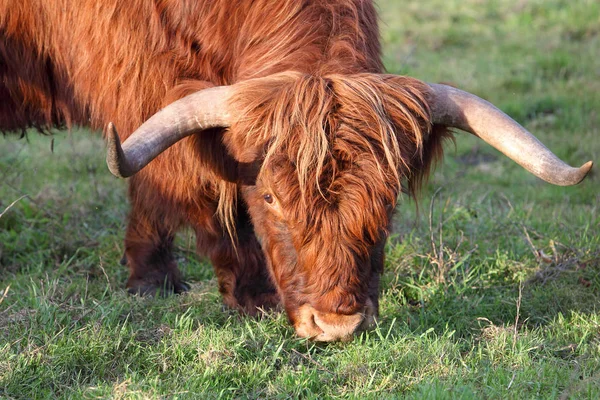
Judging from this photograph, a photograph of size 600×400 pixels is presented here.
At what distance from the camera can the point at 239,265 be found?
4.39 meters

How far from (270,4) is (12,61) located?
54.5 inches

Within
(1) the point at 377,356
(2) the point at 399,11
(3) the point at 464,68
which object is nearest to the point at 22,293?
(1) the point at 377,356

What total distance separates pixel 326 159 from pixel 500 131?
0.78 metres

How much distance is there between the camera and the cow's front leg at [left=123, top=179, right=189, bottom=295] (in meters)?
4.79

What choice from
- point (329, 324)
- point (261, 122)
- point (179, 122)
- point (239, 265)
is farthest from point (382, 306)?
point (179, 122)

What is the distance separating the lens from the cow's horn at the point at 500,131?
136 inches

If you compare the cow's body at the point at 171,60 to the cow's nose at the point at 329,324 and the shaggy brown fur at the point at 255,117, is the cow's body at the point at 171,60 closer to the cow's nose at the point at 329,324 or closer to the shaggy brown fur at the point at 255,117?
the shaggy brown fur at the point at 255,117

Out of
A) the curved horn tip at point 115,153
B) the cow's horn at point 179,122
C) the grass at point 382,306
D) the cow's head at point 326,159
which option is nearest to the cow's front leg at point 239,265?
the grass at point 382,306

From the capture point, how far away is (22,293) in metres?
4.39

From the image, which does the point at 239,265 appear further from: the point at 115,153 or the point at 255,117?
the point at 115,153

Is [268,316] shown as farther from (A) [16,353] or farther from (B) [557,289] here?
(B) [557,289]

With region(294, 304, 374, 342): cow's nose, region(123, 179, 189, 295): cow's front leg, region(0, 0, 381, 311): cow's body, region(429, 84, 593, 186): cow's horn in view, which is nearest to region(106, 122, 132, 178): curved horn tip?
region(0, 0, 381, 311): cow's body

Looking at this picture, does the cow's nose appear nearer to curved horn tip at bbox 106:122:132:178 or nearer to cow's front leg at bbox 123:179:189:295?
curved horn tip at bbox 106:122:132:178

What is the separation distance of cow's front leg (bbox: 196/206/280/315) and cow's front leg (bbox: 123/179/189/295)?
1.34 feet
